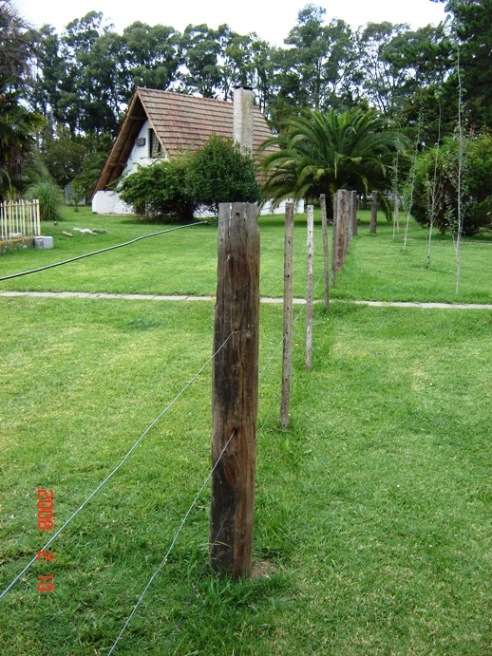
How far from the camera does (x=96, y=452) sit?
398cm

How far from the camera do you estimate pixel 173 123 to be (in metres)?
26.5

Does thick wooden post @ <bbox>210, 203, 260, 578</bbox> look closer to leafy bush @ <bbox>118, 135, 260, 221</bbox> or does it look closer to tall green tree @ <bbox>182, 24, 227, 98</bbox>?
leafy bush @ <bbox>118, 135, 260, 221</bbox>

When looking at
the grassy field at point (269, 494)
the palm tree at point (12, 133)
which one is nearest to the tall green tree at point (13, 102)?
the palm tree at point (12, 133)

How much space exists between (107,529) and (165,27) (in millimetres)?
53378

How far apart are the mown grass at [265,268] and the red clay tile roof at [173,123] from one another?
9296mm

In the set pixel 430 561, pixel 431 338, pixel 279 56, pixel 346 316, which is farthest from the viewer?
pixel 279 56

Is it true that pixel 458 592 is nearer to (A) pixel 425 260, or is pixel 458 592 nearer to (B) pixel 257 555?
(B) pixel 257 555

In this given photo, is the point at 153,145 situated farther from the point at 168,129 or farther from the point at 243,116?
the point at 243,116

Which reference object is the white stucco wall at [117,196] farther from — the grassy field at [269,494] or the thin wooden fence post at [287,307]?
the thin wooden fence post at [287,307]

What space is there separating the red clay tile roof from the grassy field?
19.3 m

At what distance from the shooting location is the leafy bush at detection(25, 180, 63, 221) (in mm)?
21953

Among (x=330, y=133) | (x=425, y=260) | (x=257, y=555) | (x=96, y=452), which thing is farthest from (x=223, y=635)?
(x=330, y=133)

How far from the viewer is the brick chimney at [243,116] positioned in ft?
86.1

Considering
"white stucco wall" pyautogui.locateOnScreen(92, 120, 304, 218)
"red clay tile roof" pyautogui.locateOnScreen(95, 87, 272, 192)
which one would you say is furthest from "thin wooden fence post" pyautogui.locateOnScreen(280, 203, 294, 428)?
"white stucco wall" pyautogui.locateOnScreen(92, 120, 304, 218)
